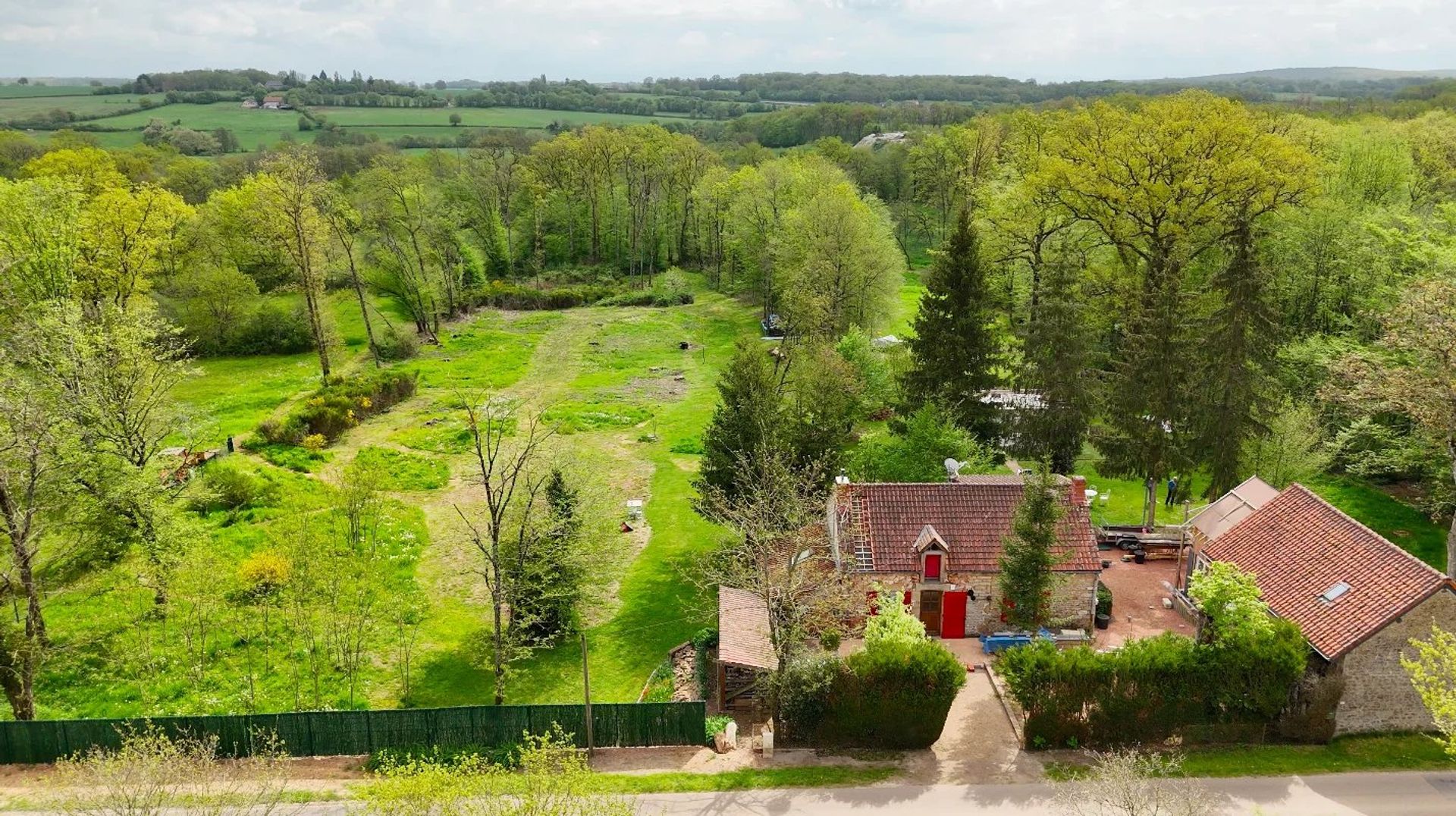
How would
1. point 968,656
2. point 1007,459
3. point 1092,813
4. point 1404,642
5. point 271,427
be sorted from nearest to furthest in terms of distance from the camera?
point 1092,813 → point 1404,642 → point 968,656 → point 1007,459 → point 271,427

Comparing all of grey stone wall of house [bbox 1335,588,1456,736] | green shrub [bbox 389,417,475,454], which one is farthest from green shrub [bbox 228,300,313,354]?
grey stone wall of house [bbox 1335,588,1456,736]

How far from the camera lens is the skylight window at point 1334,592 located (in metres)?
24.1

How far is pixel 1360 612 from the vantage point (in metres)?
23.2

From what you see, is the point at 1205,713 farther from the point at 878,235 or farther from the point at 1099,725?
the point at 878,235

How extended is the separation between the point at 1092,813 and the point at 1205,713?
5327 millimetres

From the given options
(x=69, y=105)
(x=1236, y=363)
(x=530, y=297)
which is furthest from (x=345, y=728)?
(x=69, y=105)

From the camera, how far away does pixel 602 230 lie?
9531 centimetres

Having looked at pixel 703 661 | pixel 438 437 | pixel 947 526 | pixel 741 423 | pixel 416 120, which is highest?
pixel 416 120

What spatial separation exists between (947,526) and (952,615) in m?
2.92

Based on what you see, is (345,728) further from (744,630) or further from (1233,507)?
(1233,507)

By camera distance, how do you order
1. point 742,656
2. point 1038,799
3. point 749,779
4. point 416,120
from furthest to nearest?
1. point 416,120
2. point 742,656
3. point 749,779
4. point 1038,799

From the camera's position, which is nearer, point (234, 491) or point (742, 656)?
point (742, 656)

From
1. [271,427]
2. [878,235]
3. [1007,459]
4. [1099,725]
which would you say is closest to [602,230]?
[878,235]

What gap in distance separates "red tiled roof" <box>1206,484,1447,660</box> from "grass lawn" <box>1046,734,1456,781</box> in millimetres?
2787
